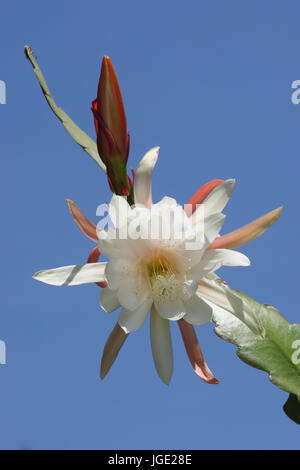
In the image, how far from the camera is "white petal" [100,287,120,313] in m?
0.90

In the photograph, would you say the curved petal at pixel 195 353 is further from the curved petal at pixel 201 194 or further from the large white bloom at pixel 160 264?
the curved petal at pixel 201 194

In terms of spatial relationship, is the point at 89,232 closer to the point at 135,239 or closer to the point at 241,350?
the point at 135,239

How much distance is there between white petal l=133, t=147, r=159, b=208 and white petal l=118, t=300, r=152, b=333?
177 mm

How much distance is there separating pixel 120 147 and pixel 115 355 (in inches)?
14.0

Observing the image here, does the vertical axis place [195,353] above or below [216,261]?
below

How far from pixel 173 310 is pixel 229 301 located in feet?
0.30

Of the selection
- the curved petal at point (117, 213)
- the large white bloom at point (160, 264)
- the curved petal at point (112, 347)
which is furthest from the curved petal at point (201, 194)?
the curved petal at point (112, 347)

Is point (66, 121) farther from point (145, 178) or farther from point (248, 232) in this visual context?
point (248, 232)

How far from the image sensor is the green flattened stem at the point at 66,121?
114 cm

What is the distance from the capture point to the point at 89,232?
0.92 metres

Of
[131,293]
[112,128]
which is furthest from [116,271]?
[112,128]

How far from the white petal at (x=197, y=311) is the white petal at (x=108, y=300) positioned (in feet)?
0.38

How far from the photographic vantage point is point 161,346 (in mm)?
937

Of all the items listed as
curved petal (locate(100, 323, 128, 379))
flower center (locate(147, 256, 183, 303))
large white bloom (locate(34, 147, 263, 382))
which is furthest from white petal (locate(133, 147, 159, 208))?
curved petal (locate(100, 323, 128, 379))
